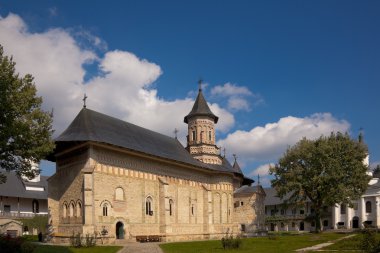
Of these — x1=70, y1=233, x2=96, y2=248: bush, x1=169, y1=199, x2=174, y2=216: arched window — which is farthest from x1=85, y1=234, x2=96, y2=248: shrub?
x1=169, y1=199, x2=174, y2=216: arched window

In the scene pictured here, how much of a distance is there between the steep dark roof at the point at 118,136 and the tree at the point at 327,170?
856cm

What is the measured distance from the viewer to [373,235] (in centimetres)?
1712

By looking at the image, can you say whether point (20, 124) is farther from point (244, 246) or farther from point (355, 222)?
point (355, 222)

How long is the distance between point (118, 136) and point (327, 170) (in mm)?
21879

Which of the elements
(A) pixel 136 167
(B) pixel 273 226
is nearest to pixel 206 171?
(A) pixel 136 167

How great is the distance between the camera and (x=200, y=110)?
48.1 metres

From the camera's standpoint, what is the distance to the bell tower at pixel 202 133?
46.6 m

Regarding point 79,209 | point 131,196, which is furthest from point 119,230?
point 79,209

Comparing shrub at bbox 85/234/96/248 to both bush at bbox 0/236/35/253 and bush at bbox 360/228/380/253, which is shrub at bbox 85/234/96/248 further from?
bush at bbox 360/228/380/253

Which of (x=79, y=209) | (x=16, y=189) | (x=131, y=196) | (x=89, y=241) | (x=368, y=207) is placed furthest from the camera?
(x=368, y=207)

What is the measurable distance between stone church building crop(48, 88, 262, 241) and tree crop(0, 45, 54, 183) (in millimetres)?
6570

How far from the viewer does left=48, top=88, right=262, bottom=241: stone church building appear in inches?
1183

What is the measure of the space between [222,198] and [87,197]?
19.0 meters

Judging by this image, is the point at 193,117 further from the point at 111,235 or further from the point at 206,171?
the point at 111,235
